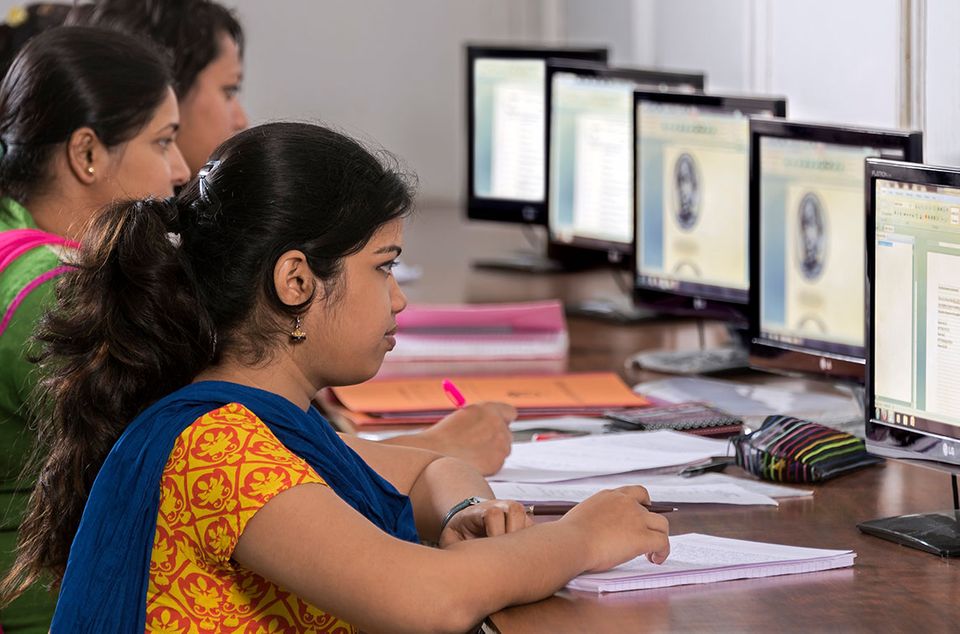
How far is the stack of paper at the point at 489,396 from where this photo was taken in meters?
2.10

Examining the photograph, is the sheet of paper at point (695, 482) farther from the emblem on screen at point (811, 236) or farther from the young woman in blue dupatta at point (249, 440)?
the emblem on screen at point (811, 236)

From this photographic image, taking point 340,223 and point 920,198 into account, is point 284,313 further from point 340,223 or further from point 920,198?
point 920,198

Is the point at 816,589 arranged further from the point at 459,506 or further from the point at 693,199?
the point at 693,199

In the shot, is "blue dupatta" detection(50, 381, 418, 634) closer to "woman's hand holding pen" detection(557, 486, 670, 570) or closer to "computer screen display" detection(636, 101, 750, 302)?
"woman's hand holding pen" detection(557, 486, 670, 570)

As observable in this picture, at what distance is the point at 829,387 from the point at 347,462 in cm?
102

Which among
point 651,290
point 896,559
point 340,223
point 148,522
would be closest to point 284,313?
point 340,223

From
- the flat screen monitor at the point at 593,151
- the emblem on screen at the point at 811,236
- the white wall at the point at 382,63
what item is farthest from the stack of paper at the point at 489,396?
the white wall at the point at 382,63

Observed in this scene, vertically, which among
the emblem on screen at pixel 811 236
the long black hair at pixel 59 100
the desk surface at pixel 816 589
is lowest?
Result: the desk surface at pixel 816 589

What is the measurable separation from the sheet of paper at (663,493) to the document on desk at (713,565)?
0.17 meters

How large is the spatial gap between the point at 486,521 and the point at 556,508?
0.19m

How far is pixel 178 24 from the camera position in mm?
2789

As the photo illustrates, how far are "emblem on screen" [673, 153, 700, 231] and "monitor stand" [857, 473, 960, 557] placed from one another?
99cm

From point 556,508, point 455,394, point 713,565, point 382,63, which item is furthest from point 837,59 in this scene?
point 382,63

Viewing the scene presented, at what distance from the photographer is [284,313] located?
135cm
